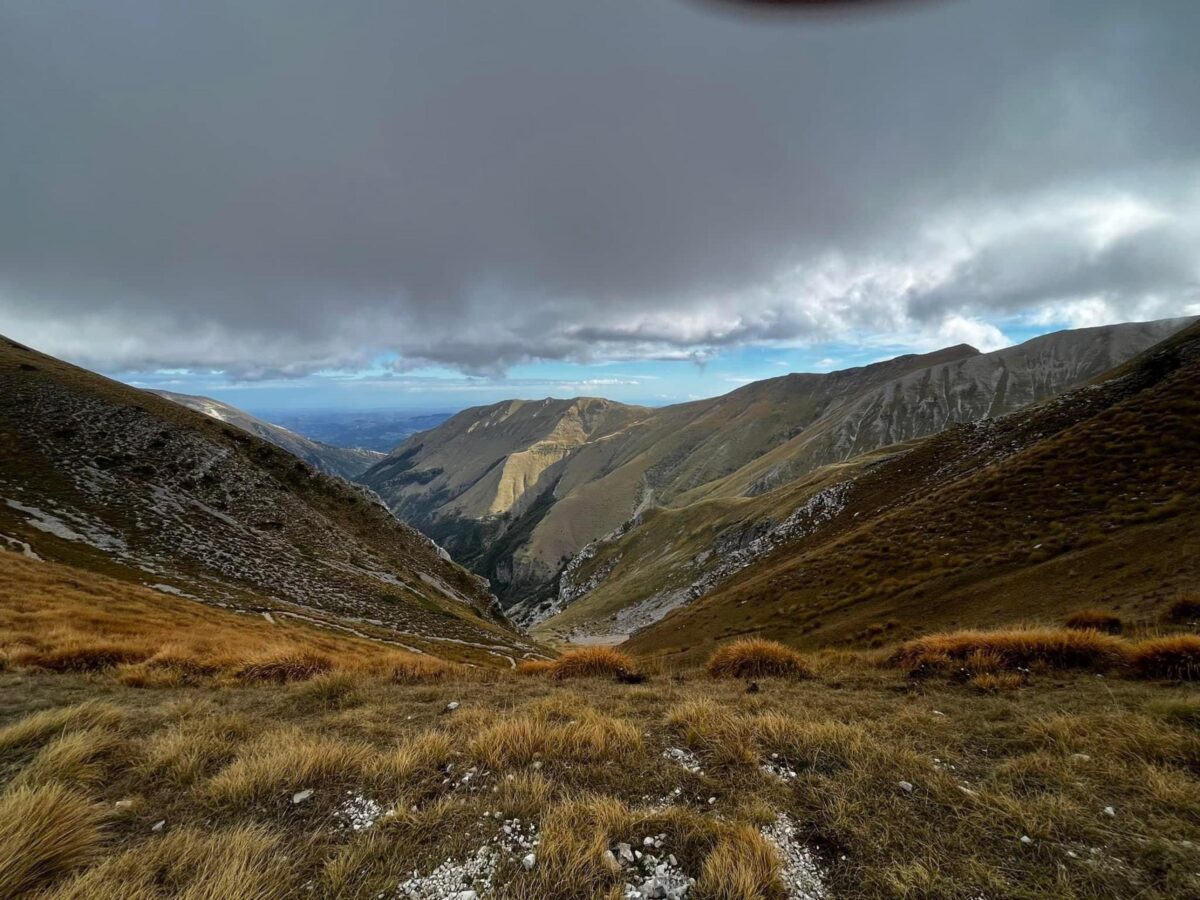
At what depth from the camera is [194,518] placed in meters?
38.6

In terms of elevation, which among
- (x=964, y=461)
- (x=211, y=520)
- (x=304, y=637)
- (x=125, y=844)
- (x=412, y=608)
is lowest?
(x=412, y=608)

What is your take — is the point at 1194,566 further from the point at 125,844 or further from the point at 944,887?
the point at 125,844

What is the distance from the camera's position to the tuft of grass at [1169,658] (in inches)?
314

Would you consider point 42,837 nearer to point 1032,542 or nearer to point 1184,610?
point 1184,610

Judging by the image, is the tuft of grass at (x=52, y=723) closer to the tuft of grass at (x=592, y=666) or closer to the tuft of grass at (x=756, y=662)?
the tuft of grass at (x=592, y=666)

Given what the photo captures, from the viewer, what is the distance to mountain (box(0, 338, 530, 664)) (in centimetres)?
3128

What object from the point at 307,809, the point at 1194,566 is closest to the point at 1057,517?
the point at 1194,566

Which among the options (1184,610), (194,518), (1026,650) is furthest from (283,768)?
(194,518)

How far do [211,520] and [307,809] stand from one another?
4612cm

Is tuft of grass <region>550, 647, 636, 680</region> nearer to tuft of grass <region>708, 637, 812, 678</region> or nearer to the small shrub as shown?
tuft of grass <region>708, 637, 812, 678</region>

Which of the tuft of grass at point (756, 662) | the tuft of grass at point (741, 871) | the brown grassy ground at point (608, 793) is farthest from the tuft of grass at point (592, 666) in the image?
the tuft of grass at point (741, 871)

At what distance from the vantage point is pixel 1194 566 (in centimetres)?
1698

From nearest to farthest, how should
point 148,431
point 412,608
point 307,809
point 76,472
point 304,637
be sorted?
point 307,809, point 304,637, point 76,472, point 412,608, point 148,431

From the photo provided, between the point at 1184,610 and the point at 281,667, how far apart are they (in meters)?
23.0
